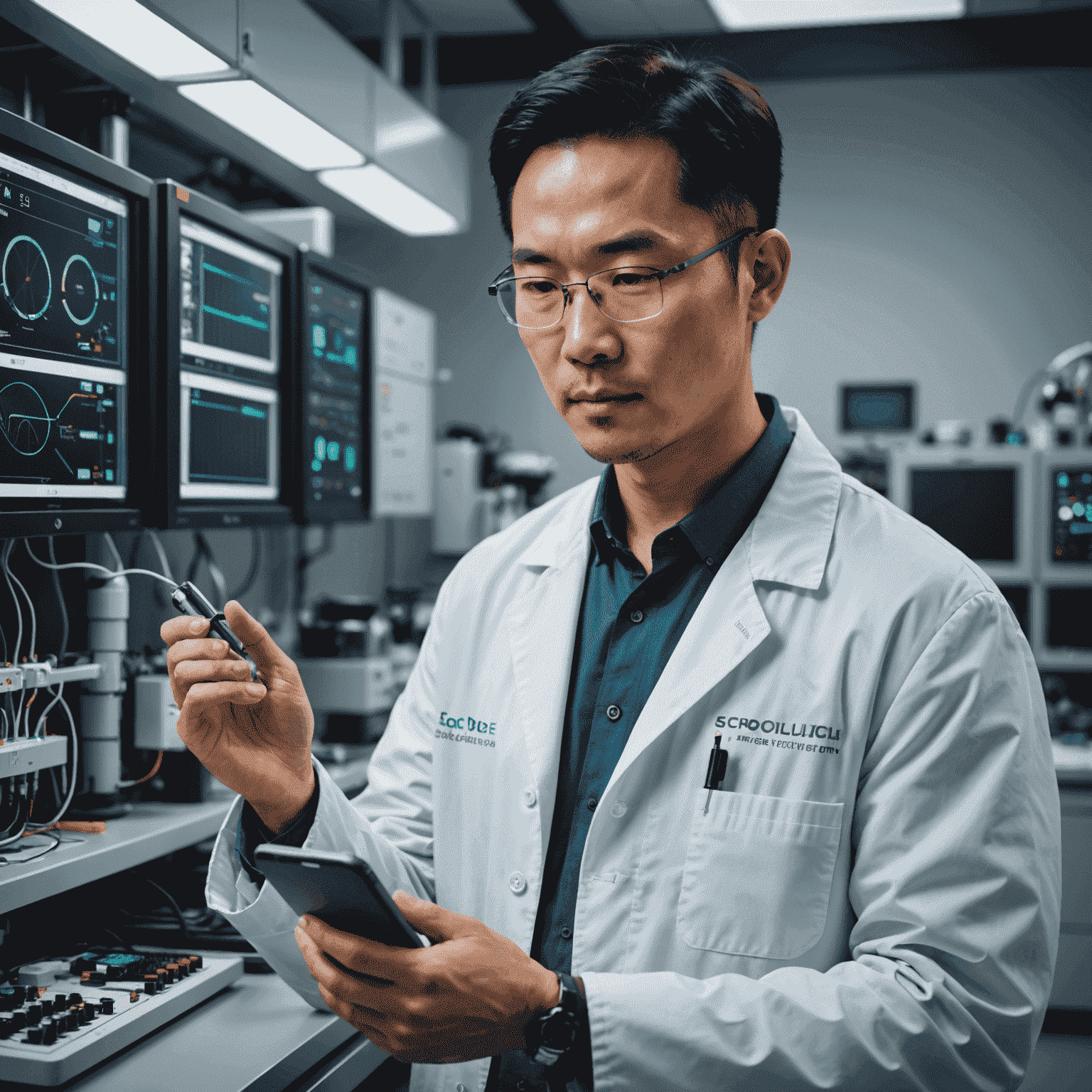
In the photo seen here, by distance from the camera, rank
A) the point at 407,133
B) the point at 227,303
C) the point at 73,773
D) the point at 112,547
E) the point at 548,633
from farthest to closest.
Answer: the point at 407,133 < the point at 227,303 < the point at 112,547 < the point at 73,773 < the point at 548,633

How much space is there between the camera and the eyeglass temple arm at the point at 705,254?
1.05 metres

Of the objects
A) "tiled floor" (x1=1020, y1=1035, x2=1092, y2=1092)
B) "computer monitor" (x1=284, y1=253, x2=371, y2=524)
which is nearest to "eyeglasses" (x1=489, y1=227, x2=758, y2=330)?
"computer monitor" (x1=284, y1=253, x2=371, y2=524)

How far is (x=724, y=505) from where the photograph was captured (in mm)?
1187

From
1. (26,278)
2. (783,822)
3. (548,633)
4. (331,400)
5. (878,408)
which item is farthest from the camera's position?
(878,408)

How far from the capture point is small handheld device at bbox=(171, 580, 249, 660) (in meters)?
1.08

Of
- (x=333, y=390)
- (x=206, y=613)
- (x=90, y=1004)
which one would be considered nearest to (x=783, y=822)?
(x=206, y=613)

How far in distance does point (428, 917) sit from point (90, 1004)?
65cm

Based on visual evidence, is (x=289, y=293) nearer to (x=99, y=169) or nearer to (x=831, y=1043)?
(x=99, y=169)

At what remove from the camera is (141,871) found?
175 cm

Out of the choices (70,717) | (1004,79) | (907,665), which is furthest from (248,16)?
(1004,79)

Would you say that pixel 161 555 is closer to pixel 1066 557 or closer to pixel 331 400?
pixel 331 400

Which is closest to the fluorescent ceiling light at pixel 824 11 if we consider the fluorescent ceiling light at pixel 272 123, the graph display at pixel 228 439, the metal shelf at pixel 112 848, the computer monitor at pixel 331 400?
the fluorescent ceiling light at pixel 272 123

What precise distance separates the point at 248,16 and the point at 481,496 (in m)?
1.94

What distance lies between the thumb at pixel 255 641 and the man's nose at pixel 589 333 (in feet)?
1.36
